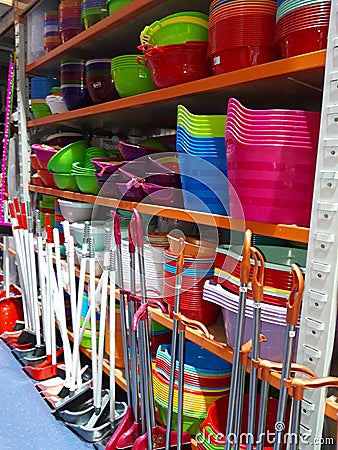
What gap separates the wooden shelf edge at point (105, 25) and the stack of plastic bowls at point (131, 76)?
120 mm

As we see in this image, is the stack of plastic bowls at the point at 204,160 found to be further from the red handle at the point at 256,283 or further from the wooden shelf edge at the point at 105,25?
the wooden shelf edge at the point at 105,25

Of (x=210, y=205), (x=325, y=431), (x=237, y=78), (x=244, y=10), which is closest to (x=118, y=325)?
(x=210, y=205)

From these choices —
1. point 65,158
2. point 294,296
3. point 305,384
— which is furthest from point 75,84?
point 305,384

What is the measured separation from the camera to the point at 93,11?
137cm

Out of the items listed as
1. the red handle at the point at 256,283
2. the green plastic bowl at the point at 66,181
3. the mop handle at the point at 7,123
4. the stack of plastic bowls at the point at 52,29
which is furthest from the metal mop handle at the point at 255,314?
the mop handle at the point at 7,123

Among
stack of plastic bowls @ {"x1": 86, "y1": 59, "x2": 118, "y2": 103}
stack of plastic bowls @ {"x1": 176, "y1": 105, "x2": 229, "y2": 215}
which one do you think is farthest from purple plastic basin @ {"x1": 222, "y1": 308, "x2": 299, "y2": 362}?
stack of plastic bowls @ {"x1": 86, "y1": 59, "x2": 118, "y2": 103}

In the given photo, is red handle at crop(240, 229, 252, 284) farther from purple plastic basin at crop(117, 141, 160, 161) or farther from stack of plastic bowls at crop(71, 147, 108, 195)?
stack of plastic bowls at crop(71, 147, 108, 195)

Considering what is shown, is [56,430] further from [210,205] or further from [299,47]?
[299,47]

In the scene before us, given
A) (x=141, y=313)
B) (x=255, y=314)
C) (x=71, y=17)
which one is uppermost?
(x=71, y=17)

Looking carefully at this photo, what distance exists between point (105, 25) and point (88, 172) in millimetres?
496

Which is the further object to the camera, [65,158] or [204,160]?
[65,158]

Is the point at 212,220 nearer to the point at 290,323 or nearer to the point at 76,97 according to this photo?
the point at 290,323

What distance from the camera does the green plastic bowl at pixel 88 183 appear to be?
1480 millimetres

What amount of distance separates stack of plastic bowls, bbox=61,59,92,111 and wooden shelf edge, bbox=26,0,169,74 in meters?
0.06
